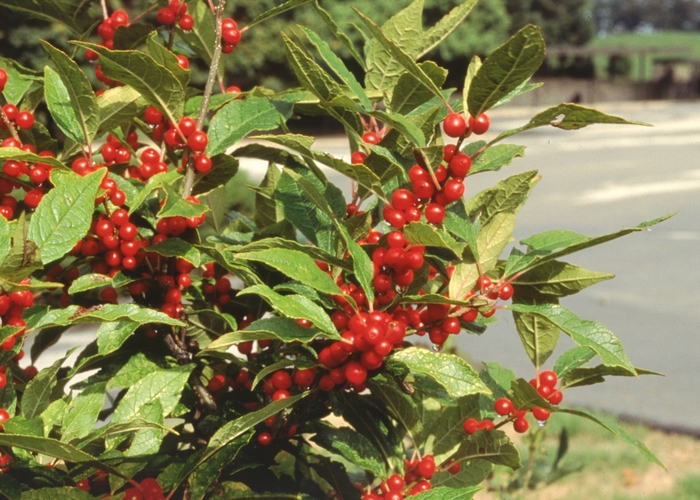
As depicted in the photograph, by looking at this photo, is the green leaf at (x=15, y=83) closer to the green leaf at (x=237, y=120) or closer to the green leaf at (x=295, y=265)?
the green leaf at (x=237, y=120)

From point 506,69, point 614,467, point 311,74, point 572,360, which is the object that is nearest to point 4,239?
point 311,74

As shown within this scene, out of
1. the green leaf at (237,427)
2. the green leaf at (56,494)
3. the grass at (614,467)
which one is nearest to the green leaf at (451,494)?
the green leaf at (237,427)

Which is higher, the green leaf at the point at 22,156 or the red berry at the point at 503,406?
the green leaf at the point at 22,156

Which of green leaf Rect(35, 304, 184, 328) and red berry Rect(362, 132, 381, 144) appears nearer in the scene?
green leaf Rect(35, 304, 184, 328)

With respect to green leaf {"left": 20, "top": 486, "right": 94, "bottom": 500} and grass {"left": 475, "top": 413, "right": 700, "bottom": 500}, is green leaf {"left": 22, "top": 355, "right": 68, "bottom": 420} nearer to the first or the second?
green leaf {"left": 20, "top": 486, "right": 94, "bottom": 500}

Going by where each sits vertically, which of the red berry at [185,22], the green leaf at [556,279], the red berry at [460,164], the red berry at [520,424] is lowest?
the red berry at [520,424]

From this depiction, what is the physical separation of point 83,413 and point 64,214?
290 millimetres

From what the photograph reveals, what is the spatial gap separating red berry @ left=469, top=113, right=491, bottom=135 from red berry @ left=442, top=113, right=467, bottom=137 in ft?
0.04

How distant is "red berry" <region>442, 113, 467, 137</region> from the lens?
3.13ft

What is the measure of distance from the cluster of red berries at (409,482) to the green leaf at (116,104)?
671 mm

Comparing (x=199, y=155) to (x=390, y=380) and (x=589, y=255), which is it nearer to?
(x=390, y=380)

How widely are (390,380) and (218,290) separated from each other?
33cm

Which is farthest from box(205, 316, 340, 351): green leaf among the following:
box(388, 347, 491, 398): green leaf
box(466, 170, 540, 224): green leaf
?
box(466, 170, 540, 224): green leaf

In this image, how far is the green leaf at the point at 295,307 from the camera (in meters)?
0.89
